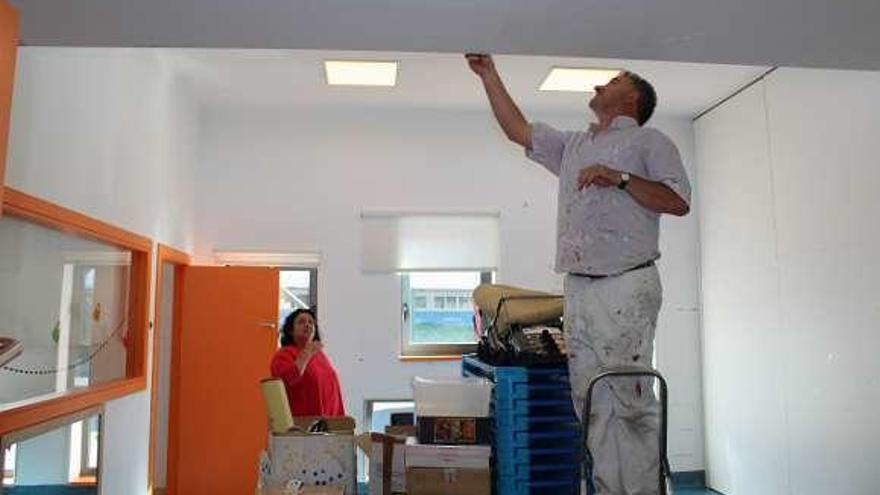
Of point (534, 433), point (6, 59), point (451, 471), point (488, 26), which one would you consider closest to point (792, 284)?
point (534, 433)

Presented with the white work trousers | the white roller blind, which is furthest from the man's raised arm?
the white roller blind

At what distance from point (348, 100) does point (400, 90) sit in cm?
45

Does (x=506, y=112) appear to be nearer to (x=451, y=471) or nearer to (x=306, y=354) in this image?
(x=451, y=471)

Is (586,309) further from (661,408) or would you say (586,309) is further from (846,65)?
(846,65)

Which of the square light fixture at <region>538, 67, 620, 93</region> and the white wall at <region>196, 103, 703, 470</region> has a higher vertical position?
the square light fixture at <region>538, 67, 620, 93</region>

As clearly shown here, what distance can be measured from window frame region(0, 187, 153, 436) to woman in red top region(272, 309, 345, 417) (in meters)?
0.83

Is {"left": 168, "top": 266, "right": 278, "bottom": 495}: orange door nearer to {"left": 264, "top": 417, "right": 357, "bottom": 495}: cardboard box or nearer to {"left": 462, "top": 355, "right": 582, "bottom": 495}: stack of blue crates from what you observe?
{"left": 264, "top": 417, "right": 357, "bottom": 495}: cardboard box

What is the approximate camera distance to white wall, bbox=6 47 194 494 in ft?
7.84

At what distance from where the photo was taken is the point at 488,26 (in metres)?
1.71

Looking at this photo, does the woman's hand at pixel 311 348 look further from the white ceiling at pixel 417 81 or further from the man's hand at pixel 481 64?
the man's hand at pixel 481 64

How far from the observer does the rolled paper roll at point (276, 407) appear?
7.60 ft

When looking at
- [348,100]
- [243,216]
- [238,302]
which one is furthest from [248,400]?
[348,100]

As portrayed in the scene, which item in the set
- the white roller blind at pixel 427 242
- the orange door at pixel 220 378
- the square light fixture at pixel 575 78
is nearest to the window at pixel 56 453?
the orange door at pixel 220 378

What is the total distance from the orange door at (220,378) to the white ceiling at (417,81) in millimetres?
1296
